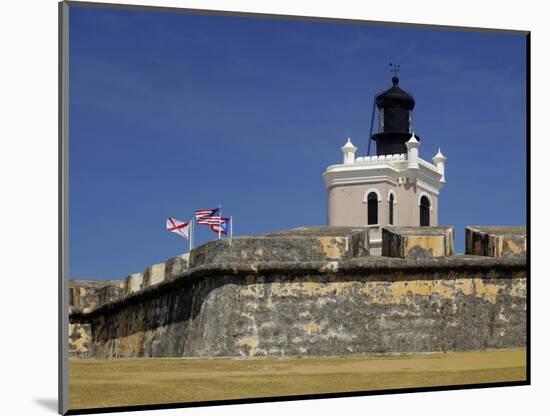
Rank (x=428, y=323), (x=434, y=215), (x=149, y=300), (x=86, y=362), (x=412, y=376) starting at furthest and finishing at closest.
→ (x=434, y=215) → (x=149, y=300) → (x=428, y=323) → (x=412, y=376) → (x=86, y=362)

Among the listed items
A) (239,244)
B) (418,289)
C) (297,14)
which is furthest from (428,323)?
(297,14)

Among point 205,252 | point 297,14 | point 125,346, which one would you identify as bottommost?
point 125,346

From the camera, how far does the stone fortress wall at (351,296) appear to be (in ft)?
49.2

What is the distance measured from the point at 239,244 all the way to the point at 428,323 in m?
2.50

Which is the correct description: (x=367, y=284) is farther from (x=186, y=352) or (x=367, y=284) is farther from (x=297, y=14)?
(x=297, y=14)

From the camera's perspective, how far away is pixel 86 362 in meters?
13.0

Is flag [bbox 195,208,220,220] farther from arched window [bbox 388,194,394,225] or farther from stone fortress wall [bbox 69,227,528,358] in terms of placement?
arched window [bbox 388,194,394,225]

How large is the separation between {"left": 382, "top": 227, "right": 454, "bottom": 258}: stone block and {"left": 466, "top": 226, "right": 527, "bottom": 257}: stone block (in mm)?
311

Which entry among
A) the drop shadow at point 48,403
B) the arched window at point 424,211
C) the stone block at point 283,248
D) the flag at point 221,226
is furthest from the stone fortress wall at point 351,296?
the arched window at point 424,211

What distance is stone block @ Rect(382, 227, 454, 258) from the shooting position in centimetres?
1550

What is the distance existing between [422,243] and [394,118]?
1.99 metres

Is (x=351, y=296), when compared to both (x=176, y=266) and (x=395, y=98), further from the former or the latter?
(x=176, y=266)

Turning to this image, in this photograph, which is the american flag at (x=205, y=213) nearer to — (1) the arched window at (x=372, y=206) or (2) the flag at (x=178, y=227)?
(2) the flag at (x=178, y=227)

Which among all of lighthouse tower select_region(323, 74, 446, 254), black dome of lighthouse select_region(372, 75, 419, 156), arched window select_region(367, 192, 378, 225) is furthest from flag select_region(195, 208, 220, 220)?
arched window select_region(367, 192, 378, 225)
